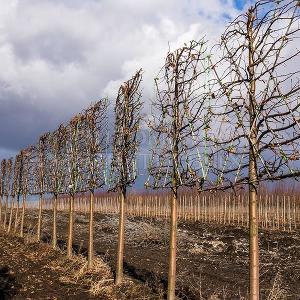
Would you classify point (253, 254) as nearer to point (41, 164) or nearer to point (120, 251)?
point (120, 251)

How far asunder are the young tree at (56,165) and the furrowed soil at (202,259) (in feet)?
4.88

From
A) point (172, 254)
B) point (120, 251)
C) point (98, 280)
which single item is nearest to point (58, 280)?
point (98, 280)

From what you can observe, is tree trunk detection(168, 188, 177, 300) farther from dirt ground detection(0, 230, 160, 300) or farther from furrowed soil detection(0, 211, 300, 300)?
dirt ground detection(0, 230, 160, 300)

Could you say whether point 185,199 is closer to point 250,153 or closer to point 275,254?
point 275,254

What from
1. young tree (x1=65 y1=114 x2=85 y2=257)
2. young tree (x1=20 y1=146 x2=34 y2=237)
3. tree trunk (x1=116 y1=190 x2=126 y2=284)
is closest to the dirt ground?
tree trunk (x1=116 y1=190 x2=126 y2=284)

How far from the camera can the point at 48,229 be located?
25.1m

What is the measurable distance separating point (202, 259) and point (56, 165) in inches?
228

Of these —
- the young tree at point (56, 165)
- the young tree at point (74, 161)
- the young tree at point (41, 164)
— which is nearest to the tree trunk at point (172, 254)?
the young tree at point (74, 161)

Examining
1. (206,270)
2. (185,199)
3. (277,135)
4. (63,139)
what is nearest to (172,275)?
(277,135)

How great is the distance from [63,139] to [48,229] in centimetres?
1001

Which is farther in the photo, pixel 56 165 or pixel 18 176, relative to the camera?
pixel 18 176

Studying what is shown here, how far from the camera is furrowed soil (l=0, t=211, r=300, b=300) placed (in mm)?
9641

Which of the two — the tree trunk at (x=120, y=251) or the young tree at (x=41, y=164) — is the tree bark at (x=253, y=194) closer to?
the tree trunk at (x=120, y=251)

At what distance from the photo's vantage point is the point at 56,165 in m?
16.8
